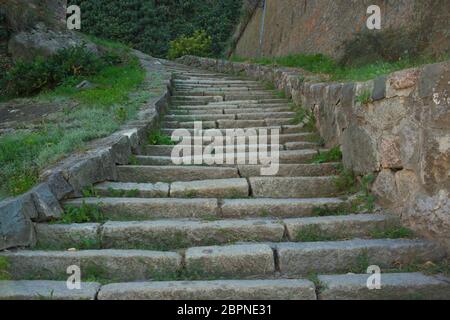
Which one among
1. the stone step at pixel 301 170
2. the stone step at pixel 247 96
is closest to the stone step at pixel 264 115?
the stone step at pixel 247 96

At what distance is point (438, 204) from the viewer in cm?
333

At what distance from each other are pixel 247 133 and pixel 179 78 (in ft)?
17.4

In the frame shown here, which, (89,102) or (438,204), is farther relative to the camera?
(89,102)

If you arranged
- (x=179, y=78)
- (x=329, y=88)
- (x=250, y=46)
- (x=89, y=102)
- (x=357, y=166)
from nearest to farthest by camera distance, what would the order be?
(x=357, y=166) < (x=329, y=88) < (x=89, y=102) < (x=179, y=78) < (x=250, y=46)

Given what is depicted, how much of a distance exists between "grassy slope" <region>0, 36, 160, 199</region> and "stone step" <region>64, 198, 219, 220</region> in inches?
22.3

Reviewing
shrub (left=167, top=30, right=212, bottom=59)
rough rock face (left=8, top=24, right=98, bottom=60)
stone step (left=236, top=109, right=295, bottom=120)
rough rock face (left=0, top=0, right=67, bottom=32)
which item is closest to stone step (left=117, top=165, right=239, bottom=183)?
stone step (left=236, top=109, right=295, bottom=120)

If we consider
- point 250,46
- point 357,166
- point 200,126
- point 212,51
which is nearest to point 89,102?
point 200,126

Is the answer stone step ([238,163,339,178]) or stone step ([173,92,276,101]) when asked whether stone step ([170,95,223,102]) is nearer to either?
stone step ([173,92,276,101])

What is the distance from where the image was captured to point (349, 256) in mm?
3471

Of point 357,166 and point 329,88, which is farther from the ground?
point 329,88

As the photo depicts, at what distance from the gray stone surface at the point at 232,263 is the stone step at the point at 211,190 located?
1.10 metres

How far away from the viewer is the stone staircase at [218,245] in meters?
3.09

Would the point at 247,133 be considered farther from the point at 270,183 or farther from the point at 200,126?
the point at 270,183

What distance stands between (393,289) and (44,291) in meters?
2.26
